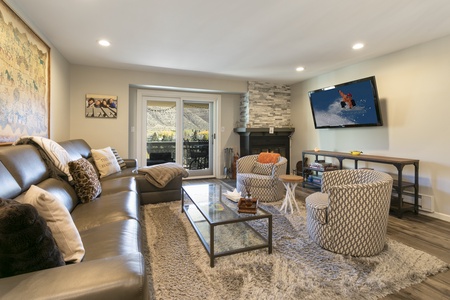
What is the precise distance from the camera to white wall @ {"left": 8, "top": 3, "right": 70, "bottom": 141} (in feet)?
10.9

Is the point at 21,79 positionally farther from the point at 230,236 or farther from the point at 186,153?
the point at 186,153

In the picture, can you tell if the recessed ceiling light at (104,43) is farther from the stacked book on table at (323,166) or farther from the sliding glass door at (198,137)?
the stacked book on table at (323,166)

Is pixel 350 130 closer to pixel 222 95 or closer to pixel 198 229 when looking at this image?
pixel 222 95

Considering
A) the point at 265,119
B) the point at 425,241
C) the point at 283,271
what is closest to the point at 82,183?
the point at 283,271

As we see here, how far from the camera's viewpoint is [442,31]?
282cm

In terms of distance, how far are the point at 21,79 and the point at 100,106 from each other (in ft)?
6.75

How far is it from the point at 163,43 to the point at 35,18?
141 cm

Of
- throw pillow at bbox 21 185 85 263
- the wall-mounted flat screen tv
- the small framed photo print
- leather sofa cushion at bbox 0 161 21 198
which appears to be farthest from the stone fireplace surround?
throw pillow at bbox 21 185 85 263

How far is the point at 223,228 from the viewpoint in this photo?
8.48 feet

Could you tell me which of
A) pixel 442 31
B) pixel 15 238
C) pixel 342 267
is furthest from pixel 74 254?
pixel 442 31

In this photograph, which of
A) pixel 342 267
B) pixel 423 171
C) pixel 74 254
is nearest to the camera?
pixel 74 254

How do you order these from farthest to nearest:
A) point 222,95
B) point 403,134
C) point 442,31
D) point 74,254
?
point 222,95 → point 403,134 → point 442,31 → point 74,254

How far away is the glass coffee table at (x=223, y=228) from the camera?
2.01m

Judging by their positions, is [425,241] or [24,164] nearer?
[24,164]
